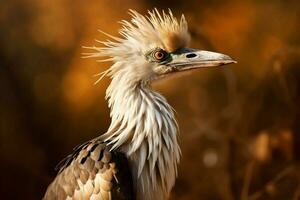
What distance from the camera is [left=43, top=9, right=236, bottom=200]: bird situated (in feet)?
6.86

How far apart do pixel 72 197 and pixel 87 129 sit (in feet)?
4.16

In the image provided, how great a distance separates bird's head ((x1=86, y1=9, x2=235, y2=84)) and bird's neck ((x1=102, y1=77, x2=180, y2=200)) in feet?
0.14

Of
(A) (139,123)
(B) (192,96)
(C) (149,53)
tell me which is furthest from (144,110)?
(B) (192,96)

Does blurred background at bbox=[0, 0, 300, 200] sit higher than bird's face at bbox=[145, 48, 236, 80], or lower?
lower

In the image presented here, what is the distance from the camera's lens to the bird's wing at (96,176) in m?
2.03

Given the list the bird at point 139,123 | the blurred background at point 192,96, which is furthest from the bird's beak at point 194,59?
the blurred background at point 192,96

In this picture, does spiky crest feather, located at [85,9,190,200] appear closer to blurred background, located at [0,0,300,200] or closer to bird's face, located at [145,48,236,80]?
bird's face, located at [145,48,236,80]

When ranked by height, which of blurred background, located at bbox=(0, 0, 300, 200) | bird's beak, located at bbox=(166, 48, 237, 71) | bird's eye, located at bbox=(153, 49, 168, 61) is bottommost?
blurred background, located at bbox=(0, 0, 300, 200)

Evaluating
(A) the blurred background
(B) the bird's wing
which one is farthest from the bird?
(A) the blurred background

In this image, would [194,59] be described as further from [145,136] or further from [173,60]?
[145,136]

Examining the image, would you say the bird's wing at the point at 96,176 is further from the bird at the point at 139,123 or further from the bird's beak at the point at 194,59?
the bird's beak at the point at 194,59

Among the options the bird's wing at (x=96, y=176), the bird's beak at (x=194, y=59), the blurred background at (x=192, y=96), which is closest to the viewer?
the bird's wing at (x=96, y=176)

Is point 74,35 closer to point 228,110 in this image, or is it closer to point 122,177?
point 228,110

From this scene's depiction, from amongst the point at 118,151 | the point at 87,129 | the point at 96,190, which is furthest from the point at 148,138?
the point at 87,129
